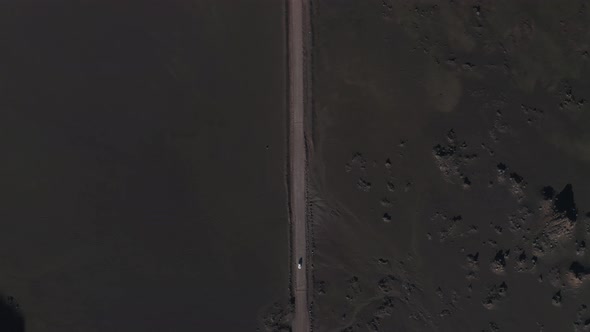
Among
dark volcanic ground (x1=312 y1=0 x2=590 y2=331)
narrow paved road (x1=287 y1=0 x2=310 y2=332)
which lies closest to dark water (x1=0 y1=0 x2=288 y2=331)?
narrow paved road (x1=287 y1=0 x2=310 y2=332)

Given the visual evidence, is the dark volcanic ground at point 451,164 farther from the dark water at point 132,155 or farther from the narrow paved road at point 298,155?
the dark water at point 132,155

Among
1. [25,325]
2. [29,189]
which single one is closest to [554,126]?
[29,189]

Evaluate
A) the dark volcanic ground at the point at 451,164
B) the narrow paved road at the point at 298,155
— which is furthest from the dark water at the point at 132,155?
the dark volcanic ground at the point at 451,164

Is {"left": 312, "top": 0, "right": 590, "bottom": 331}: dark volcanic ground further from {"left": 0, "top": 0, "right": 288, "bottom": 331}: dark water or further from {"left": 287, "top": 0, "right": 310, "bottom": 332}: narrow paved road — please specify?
{"left": 0, "top": 0, "right": 288, "bottom": 331}: dark water

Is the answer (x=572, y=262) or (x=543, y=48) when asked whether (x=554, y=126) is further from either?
(x=572, y=262)

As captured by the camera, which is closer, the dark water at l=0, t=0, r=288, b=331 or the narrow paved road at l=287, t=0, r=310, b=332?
the dark water at l=0, t=0, r=288, b=331

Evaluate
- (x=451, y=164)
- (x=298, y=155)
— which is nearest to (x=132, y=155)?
(x=298, y=155)

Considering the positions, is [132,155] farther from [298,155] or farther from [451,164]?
[451,164]
